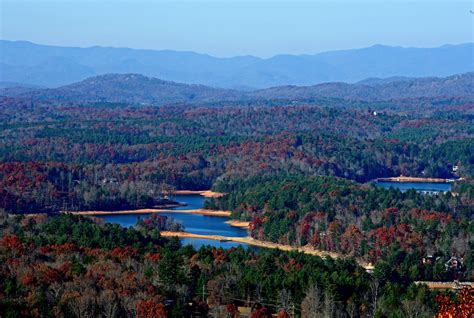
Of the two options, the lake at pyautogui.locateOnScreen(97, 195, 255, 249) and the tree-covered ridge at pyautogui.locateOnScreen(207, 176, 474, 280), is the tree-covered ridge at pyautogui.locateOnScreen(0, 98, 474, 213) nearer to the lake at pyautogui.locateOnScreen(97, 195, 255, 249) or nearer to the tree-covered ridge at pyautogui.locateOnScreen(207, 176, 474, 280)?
the lake at pyautogui.locateOnScreen(97, 195, 255, 249)

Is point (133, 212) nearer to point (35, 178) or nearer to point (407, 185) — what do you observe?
point (35, 178)

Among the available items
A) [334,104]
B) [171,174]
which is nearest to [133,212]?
[171,174]

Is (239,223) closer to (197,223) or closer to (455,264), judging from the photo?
(197,223)

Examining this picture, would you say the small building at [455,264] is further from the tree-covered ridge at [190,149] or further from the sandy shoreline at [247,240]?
the tree-covered ridge at [190,149]

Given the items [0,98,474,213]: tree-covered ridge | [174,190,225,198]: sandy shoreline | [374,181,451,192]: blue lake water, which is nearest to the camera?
[0,98,474,213]: tree-covered ridge

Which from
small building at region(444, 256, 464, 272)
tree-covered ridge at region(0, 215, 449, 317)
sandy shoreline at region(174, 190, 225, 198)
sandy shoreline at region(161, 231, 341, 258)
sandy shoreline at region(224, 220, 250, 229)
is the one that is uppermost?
tree-covered ridge at region(0, 215, 449, 317)

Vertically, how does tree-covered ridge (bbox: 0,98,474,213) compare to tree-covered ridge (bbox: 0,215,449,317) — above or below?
below

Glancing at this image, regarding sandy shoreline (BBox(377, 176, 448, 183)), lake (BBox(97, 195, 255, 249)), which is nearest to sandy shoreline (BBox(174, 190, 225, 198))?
lake (BBox(97, 195, 255, 249))

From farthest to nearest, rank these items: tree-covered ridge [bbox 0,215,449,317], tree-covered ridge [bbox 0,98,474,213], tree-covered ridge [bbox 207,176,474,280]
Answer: tree-covered ridge [bbox 0,98,474,213] < tree-covered ridge [bbox 207,176,474,280] < tree-covered ridge [bbox 0,215,449,317]
